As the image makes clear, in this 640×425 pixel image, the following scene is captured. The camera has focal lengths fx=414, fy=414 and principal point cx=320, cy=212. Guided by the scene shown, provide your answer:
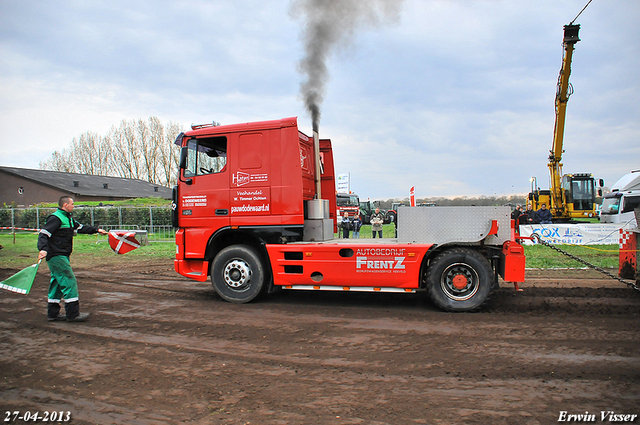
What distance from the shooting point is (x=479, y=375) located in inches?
162

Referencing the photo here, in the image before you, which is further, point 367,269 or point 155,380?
point 367,269

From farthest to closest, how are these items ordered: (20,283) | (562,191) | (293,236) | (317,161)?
(562,191) < (317,161) < (293,236) < (20,283)

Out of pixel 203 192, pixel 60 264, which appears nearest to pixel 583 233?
pixel 203 192

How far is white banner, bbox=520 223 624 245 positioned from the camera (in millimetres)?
16297

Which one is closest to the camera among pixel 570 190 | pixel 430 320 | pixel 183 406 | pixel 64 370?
pixel 183 406

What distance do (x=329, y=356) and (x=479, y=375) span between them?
1591mm

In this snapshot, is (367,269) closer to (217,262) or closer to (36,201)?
(217,262)

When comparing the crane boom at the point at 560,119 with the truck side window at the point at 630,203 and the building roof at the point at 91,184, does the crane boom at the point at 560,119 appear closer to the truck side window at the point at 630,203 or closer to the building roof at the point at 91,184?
the truck side window at the point at 630,203

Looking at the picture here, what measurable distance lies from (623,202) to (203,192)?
23.2m

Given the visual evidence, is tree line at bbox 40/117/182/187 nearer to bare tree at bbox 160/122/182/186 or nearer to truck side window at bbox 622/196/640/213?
bare tree at bbox 160/122/182/186

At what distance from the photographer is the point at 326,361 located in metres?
4.54

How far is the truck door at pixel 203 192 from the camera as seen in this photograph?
24.2 feet

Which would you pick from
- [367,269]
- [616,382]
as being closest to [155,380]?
[367,269]

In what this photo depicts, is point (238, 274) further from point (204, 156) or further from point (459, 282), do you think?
point (459, 282)
